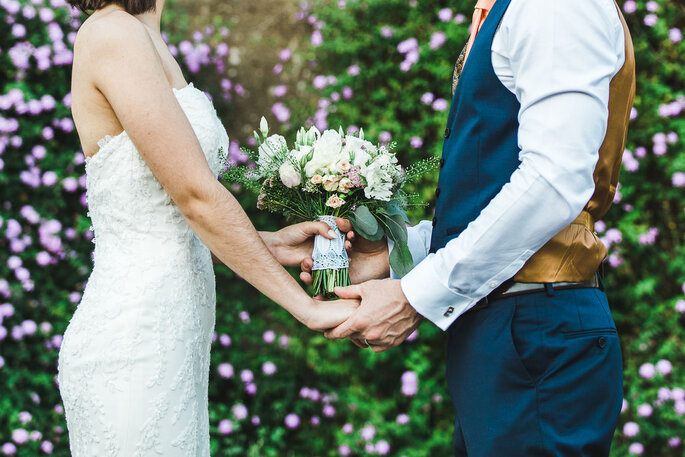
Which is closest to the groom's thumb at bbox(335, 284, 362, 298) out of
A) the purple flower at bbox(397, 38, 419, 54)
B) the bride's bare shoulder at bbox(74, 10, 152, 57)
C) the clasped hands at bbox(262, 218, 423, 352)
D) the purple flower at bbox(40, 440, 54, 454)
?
the clasped hands at bbox(262, 218, 423, 352)

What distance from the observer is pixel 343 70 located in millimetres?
4449

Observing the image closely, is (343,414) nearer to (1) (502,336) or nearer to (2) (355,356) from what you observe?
(2) (355,356)

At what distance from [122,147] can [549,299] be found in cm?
141

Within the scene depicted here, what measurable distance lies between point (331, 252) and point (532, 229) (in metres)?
0.73

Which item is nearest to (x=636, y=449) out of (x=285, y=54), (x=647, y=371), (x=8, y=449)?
(x=647, y=371)

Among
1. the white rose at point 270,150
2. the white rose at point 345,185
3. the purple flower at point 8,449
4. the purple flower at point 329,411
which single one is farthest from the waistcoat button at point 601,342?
the purple flower at point 8,449

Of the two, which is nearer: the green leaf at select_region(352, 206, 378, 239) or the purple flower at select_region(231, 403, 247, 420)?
the green leaf at select_region(352, 206, 378, 239)

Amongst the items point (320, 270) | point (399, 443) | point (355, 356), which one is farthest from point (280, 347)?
point (320, 270)

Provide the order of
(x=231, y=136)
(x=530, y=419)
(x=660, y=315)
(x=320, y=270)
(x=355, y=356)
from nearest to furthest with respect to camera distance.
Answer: (x=530, y=419), (x=320, y=270), (x=660, y=315), (x=355, y=356), (x=231, y=136)

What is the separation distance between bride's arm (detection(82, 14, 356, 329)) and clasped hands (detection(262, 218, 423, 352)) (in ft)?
0.98

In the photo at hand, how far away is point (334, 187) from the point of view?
2.12 metres

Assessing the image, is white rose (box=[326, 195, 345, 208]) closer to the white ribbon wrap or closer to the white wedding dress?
the white ribbon wrap

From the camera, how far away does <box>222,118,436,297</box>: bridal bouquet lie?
83.5 inches

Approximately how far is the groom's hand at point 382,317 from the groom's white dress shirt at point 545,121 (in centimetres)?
25
